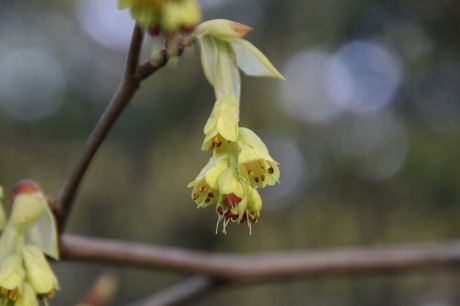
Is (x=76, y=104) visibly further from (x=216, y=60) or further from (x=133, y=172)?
(x=216, y=60)

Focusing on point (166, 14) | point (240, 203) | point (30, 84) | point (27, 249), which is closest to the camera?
point (166, 14)

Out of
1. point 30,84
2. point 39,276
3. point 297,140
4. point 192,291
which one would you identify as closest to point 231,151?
point 39,276

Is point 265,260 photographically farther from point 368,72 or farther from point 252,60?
point 368,72

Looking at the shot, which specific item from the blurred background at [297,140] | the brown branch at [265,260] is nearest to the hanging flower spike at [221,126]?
the brown branch at [265,260]

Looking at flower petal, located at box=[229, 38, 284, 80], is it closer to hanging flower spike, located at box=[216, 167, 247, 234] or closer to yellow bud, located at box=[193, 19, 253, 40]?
yellow bud, located at box=[193, 19, 253, 40]

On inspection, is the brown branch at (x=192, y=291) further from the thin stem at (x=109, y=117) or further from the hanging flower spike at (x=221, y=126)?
the hanging flower spike at (x=221, y=126)
